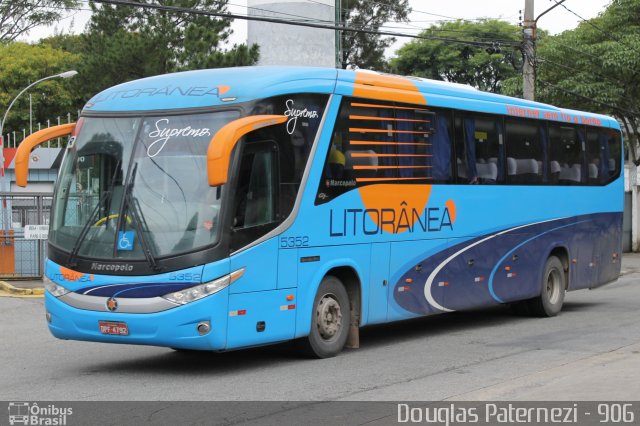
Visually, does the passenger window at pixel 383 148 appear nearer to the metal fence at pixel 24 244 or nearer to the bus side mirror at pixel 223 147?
the bus side mirror at pixel 223 147

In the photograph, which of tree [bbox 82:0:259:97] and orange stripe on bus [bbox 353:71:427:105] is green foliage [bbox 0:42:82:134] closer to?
tree [bbox 82:0:259:97]

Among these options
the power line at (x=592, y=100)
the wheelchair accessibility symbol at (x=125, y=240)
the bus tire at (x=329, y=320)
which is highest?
the power line at (x=592, y=100)

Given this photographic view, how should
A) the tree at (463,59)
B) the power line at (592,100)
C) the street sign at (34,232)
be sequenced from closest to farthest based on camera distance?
the street sign at (34,232) → the power line at (592,100) → the tree at (463,59)

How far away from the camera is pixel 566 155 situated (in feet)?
58.2

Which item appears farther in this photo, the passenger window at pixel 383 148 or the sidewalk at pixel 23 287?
the sidewalk at pixel 23 287

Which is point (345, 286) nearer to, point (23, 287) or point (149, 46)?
point (23, 287)

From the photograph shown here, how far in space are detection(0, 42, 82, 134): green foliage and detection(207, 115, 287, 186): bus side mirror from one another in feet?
185

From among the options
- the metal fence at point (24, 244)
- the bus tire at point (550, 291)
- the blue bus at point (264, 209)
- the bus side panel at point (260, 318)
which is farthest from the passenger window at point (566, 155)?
the metal fence at point (24, 244)

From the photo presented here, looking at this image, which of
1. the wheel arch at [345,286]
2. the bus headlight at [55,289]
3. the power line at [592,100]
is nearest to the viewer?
the bus headlight at [55,289]

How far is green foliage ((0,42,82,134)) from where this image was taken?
2549 inches

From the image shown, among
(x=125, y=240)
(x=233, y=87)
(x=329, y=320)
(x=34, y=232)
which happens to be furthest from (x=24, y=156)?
(x=34, y=232)

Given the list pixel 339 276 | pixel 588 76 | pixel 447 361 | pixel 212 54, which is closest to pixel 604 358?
pixel 447 361

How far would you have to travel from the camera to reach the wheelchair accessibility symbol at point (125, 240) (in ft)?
35.1

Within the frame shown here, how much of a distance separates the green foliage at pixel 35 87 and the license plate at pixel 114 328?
56.0 m
